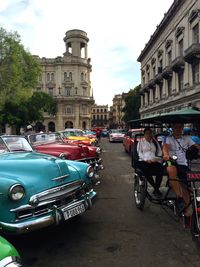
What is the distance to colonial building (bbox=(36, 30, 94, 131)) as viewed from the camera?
335 ft

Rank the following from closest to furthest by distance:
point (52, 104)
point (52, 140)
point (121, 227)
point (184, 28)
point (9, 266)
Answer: point (9, 266), point (121, 227), point (52, 140), point (184, 28), point (52, 104)

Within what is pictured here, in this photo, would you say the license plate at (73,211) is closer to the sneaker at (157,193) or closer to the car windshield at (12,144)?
the sneaker at (157,193)

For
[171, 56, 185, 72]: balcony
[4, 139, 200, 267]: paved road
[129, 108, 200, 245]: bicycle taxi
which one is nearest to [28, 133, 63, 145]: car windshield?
[129, 108, 200, 245]: bicycle taxi

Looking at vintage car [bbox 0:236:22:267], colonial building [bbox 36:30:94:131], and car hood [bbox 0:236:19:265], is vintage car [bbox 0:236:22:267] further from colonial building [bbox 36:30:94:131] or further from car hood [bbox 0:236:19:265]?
colonial building [bbox 36:30:94:131]

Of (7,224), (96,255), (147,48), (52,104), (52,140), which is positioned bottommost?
(96,255)

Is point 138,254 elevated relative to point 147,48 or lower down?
lower down

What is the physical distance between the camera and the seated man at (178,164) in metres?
5.96

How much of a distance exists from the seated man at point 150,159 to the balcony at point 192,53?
2573cm

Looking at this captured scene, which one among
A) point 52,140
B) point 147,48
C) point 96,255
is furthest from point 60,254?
point 147,48

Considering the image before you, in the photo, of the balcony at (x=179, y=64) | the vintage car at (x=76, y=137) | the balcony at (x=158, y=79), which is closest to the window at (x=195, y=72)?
the balcony at (x=179, y=64)

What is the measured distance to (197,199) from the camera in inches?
199

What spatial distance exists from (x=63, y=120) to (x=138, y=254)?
99.9m

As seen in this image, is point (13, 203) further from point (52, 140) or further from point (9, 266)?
point (52, 140)

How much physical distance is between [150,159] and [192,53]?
26.8 meters
